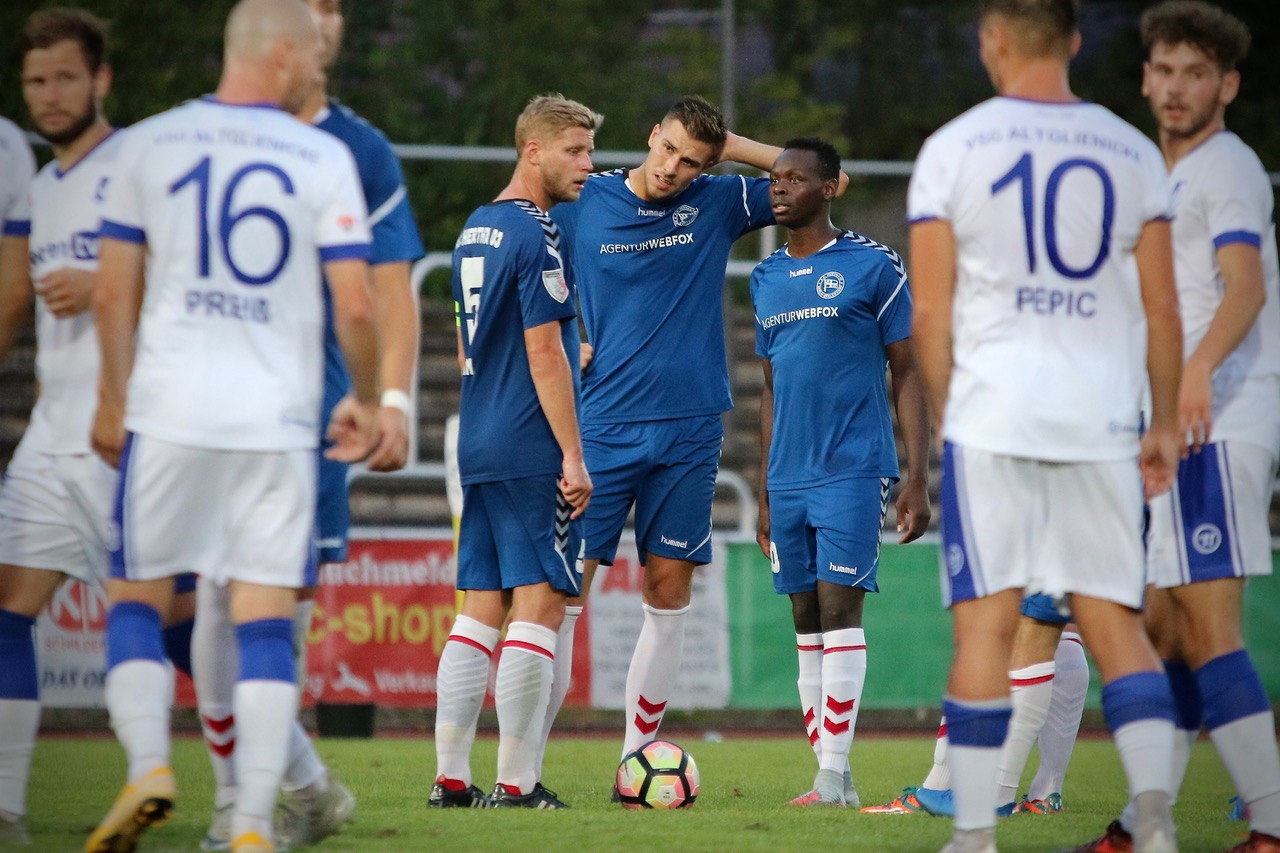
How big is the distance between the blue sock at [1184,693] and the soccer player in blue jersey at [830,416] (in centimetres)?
172

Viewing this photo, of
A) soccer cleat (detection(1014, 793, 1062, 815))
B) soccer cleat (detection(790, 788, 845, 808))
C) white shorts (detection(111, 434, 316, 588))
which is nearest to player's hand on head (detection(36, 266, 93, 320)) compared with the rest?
white shorts (detection(111, 434, 316, 588))

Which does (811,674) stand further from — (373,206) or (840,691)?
(373,206)

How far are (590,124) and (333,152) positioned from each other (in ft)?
6.90

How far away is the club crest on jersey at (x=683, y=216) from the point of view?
22.3 feet

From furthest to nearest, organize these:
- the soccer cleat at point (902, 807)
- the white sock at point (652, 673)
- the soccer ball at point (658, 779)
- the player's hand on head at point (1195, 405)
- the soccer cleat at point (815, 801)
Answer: the white sock at point (652, 673) → the soccer cleat at point (815, 801) → the soccer ball at point (658, 779) → the soccer cleat at point (902, 807) → the player's hand on head at point (1195, 405)

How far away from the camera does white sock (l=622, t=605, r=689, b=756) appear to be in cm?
664

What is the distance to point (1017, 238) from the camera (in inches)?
163

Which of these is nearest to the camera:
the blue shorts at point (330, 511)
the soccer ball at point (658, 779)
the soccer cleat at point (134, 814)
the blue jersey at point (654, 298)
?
the soccer cleat at point (134, 814)

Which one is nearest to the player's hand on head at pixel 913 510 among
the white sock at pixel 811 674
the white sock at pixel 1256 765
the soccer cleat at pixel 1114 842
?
the white sock at pixel 811 674

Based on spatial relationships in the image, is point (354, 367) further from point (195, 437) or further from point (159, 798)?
point (159, 798)

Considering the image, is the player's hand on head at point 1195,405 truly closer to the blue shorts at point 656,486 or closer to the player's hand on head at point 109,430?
the blue shorts at point 656,486

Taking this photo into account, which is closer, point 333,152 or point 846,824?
point 333,152

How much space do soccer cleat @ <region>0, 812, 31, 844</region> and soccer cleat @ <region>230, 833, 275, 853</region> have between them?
3.64ft

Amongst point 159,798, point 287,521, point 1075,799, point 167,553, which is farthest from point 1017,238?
point 1075,799
